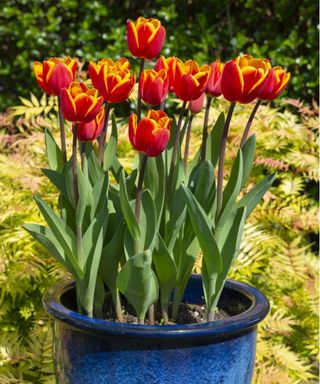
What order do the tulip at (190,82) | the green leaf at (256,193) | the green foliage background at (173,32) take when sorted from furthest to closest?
the green foliage background at (173,32), the green leaf at (256,193), the tulip at (190,82)

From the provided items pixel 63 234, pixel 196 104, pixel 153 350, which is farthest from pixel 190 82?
pixel 153 350

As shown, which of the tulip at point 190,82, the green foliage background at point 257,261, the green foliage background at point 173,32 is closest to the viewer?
the tulip at point 190,82

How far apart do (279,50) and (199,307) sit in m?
2.78

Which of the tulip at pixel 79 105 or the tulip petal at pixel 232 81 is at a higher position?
the tulip petal at pixel 232 81

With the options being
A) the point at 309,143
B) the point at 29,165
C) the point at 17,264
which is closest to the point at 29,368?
the point at 17,264

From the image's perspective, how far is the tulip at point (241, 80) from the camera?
56.3 inches

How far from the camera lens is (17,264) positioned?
7.79ft

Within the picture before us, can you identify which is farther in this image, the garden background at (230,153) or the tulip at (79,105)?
the garden background at (230,153)

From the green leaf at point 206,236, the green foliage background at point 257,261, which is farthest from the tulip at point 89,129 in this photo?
the green foliage background at point 257,261

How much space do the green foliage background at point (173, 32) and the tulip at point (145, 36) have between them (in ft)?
8.82

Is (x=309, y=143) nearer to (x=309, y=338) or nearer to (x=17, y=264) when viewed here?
(x=309, y=338)

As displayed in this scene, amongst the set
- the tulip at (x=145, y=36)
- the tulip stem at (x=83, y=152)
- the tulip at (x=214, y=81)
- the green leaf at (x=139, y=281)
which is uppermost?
the tulip at (x=145, y=36)

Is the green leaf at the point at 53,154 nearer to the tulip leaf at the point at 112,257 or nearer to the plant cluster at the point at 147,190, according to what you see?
the plant cluster at the point at 147,190

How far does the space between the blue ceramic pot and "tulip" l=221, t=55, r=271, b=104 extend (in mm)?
458
